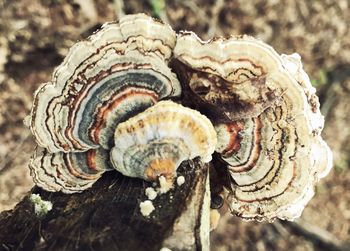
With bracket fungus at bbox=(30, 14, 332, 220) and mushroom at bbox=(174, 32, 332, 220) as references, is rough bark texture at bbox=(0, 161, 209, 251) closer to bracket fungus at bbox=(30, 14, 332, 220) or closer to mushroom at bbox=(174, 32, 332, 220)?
bracket fungus at bbox=(30, 14, 332, 220)

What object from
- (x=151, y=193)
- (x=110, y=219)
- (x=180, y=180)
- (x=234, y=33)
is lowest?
(x=110, y=219)

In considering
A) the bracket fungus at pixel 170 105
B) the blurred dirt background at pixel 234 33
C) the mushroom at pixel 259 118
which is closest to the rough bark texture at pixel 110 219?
the bracket fungus at pixel 170 105

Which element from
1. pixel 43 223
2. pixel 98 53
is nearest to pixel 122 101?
pixel 98 53

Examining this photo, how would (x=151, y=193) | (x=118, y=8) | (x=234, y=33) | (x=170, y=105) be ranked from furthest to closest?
1. (x=234, y=33)
2. (x=118, y=8)
3. (x=151, y=193)
4. (x=170, y=105)

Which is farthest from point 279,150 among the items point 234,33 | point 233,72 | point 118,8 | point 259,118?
point 234,33

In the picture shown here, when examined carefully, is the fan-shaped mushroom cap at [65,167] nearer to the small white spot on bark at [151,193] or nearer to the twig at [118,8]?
the small white spot on bark at [151,193]

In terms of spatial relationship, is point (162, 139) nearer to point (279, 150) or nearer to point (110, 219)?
point (110, 219)
